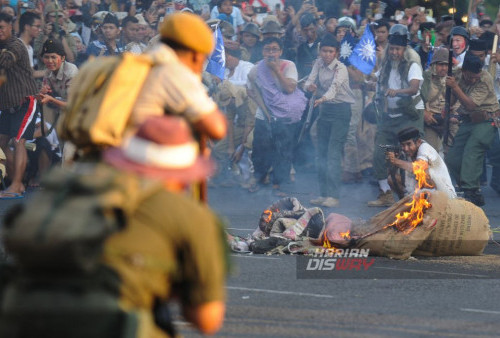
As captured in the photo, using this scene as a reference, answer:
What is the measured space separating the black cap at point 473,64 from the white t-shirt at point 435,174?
2808 mm

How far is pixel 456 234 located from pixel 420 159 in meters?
1.15

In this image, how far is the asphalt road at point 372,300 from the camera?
22.1 feet

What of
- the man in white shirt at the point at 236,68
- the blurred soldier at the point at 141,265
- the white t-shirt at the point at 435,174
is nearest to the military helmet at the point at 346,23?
the man in white shirt at the point at 236,68

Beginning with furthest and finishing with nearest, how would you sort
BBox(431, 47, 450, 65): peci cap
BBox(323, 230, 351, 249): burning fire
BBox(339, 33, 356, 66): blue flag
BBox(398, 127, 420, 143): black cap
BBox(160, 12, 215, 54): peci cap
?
BBox(339, 33, 356, 66): blue flag < BBox(431, 47, 450, 65): peci cap < BBox(398, 127, 420, 143): black cap < BBox(323, 230, 351, 249): burning fire < BBox(160, 12, 215, 54): peci cap

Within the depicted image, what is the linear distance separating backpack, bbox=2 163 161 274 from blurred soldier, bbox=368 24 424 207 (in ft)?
33.3

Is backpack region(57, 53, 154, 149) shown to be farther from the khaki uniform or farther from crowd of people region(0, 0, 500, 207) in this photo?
the khaki uniform

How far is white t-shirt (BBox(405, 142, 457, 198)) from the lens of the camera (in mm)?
10031

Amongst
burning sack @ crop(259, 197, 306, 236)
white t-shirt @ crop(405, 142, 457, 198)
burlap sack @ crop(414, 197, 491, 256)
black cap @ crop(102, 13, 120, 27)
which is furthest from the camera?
black cap @ crop(102, 13, 120, 27)

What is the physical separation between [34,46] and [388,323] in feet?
30.5

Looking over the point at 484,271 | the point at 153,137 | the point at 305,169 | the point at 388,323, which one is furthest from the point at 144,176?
the point at 305,169

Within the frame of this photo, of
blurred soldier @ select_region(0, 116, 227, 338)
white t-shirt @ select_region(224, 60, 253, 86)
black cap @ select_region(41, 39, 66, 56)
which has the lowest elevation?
white t-shirt @ select_region(224, 60, 253, 86)

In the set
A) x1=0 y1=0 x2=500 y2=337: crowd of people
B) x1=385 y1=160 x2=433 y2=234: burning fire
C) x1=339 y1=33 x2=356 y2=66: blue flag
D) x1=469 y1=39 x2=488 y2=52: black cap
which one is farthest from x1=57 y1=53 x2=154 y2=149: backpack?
x1=339 y1=33 x2=356 y2=66: blue flag

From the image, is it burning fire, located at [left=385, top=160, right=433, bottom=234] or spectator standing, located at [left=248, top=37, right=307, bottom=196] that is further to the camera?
spectator standing, located at [left=248, top=37, right=307, bottom=196]

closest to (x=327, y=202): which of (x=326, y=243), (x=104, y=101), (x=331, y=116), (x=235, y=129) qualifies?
(x=331, y=116)
